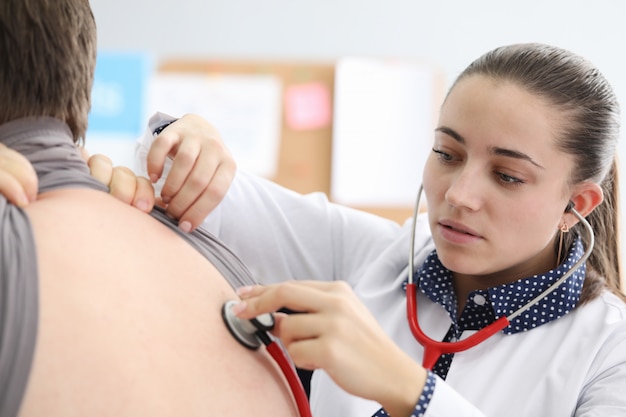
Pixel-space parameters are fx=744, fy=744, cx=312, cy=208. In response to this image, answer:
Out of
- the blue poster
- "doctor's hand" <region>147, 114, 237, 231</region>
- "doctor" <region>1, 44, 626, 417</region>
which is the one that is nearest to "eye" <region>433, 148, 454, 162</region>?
"doctor" <region>1, 44, 626, 417</region>

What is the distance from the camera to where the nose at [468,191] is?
4.25 feet

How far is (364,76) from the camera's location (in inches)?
146

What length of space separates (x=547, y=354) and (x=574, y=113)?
0.43m

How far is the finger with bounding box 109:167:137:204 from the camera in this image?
0.90m

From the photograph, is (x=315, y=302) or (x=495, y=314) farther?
(x=495, y=314)

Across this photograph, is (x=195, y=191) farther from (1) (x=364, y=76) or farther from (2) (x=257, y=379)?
(1) (x=364, y=76)

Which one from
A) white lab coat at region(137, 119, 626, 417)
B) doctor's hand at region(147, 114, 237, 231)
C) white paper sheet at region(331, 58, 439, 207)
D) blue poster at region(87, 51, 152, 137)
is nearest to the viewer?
doctor's hand at region(147, 114, 237, 231)

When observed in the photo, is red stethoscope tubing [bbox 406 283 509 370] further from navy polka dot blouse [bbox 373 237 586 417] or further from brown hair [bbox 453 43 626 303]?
brown hair [bbox 453 43 626 303]

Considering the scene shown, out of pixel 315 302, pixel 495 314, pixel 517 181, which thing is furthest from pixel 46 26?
pixel 495 314

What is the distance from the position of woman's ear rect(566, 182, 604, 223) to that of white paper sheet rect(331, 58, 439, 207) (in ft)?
7.28

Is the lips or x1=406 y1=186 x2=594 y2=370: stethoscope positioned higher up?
the lips

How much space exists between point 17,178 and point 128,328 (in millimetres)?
187

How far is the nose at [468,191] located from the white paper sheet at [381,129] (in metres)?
2.33

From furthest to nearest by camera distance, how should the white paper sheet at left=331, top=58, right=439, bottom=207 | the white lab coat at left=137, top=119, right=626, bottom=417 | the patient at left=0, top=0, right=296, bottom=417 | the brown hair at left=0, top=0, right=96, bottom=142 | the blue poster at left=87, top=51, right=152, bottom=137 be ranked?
the blue poster at left=87, top=51, right=152, bottom=137 → the white paper sheet at left=331, top=58, right=439, bottom=207 → the white lab coat at left=137, top=119, right=626, bottom=417 → the brown hair at left=0, top=0, right=96, bottom=142 → the patient at left=0, top=0, right=296, bottom=417
